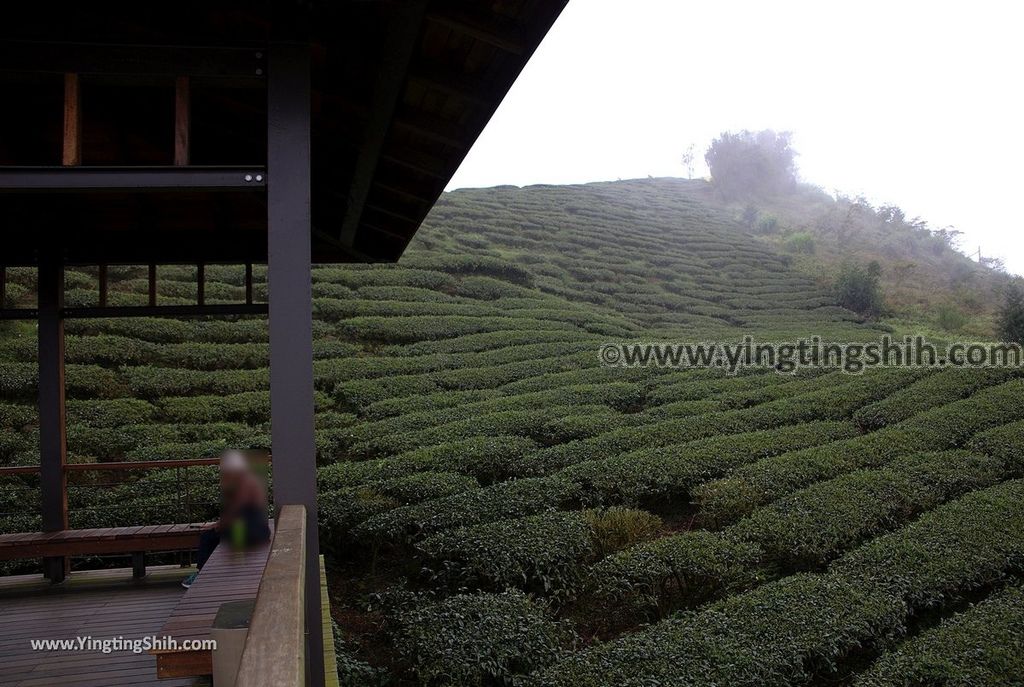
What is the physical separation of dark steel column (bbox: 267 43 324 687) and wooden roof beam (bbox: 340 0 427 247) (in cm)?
40

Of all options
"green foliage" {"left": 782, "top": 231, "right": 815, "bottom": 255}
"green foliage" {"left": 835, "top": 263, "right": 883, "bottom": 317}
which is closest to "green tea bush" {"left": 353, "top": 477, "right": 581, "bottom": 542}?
"green foliage" {"left": 835, "top": 263, "right": 883, "bottom": 317}

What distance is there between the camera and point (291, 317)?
8.99 feet

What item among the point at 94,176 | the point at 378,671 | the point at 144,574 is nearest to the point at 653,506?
the point at 378,671

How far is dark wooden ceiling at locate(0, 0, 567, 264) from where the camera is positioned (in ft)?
9.18

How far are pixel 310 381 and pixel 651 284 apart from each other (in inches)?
1000

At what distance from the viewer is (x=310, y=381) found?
2746 millimetres

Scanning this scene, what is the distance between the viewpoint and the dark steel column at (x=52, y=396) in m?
5.24

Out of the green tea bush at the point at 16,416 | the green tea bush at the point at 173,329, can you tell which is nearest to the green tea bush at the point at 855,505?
the green tea bush at the point at 16,416

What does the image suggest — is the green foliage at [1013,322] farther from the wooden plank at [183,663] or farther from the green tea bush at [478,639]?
the wooden plank at [183,663]

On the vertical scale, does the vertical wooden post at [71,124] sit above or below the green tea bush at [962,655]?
above

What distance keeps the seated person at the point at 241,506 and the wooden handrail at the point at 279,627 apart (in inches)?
59.7

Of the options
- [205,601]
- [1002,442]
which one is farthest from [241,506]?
[1002,442]

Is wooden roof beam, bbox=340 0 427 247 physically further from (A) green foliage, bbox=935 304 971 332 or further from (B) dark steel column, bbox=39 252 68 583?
(A) green foliage, bbox=935 304 971 332

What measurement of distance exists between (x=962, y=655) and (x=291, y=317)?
5.78 m
